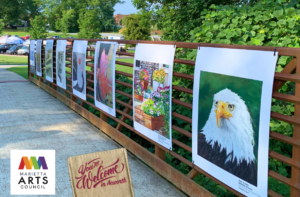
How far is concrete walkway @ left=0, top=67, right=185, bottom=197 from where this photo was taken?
170 inches

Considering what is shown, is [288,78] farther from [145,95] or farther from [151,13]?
[151,13]

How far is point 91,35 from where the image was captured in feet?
192

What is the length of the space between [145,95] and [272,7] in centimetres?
205

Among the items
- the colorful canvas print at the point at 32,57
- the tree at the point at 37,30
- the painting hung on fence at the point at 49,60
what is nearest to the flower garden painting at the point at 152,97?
the painting hung on fence at the point at 49,60

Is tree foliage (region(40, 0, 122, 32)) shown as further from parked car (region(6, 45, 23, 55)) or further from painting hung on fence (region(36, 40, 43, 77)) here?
painting hung on fence (region(36, 40, 43, 77))

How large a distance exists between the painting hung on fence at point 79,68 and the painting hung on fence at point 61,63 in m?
1.11

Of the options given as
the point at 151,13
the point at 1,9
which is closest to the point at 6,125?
the point at 151,13

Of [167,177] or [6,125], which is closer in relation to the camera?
[167,177]

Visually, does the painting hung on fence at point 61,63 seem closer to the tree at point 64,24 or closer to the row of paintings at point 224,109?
the row of paintings at point 224,109

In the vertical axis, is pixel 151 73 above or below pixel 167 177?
above

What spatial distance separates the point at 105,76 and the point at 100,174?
381 centimetres

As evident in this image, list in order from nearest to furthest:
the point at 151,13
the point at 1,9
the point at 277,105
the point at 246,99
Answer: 1. the point at 246,99
2. the point at 277,105
3. the point at 151,13
4. the point at 1,9

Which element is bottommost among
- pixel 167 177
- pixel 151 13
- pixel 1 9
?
pixel 167 177

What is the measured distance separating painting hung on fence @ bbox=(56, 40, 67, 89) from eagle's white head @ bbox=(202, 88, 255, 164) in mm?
6564
